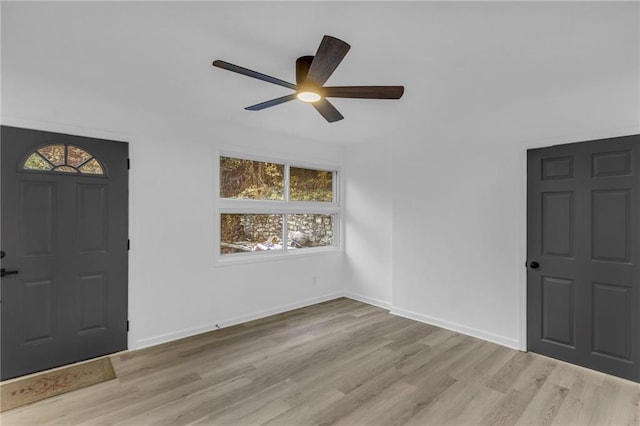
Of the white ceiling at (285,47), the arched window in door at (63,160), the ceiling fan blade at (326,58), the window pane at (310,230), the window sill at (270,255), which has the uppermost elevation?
the white ceiling at (285,47)

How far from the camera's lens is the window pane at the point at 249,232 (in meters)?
4.07

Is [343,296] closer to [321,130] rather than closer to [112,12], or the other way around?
[321,130]

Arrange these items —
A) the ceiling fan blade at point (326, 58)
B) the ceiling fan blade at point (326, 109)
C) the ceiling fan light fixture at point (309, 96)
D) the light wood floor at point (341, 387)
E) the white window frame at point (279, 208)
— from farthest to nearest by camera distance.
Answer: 1. the white window frame at point (279, 208)
2. the ceiling fan blade at point (326, 109)
3. the ceiling fan light fixture at point (309, 96)
4. the light wood floor at point (341, 387)
5. the ceiling fan blade at point (326, 58)

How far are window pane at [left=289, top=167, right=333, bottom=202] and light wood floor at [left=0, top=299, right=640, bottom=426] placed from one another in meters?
2.12

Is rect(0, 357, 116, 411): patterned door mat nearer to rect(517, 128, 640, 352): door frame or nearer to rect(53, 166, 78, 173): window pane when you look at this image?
rect(53, 166, 78, 173): window pane

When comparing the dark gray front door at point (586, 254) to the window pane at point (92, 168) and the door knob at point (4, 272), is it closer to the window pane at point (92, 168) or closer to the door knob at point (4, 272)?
the window pane at point (92, 168)

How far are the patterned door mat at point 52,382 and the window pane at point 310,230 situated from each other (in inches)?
103

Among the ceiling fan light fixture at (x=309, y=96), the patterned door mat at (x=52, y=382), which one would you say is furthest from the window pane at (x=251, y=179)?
the patterned door mat at (x=52, y=382)

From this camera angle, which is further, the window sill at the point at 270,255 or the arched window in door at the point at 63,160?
the window sill at the point at 270,255

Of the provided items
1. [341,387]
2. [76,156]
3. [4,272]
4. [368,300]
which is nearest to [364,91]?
[341,387]

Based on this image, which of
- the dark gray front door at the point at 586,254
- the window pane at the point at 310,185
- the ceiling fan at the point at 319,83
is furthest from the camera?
the window pane at the point at 310,185

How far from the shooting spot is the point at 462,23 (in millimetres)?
1895

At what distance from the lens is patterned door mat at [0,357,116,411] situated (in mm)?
2395

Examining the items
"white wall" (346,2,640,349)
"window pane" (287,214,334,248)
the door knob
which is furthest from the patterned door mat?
"white wall" (346,2,640,349)
